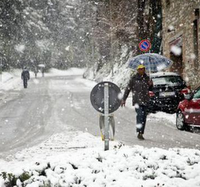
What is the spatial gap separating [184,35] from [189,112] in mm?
10416

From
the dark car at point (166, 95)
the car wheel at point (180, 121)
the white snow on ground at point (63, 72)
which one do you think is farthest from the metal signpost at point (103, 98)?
the white snow on ground at point (63, 72)

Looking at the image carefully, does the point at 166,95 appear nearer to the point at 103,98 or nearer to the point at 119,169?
the point at 103,98

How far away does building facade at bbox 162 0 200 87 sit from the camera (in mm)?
18297

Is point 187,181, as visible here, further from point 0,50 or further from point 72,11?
point 72,11

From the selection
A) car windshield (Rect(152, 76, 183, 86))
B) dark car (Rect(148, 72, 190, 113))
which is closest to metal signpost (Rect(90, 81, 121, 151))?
dark car (Rect(148, 72, 190, 113))

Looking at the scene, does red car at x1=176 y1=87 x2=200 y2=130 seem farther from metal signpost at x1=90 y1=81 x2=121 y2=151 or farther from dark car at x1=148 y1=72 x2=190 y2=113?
metal signpost at x1=90 y1=81 x2=121 y2=151

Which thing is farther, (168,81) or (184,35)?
(184,35)

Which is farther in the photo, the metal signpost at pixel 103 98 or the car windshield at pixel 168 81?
the car windshield at pixel 168 81

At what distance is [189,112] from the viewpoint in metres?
10.3

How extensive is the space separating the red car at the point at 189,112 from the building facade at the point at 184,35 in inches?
290

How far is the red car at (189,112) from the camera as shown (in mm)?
9977

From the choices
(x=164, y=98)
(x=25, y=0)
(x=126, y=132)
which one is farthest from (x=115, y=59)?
(x=126, y=132)

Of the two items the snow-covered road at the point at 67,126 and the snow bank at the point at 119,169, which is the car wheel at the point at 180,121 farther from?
the snow bank at the point at 119,169

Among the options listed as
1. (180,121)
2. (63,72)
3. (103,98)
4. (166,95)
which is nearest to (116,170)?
(103,98)
